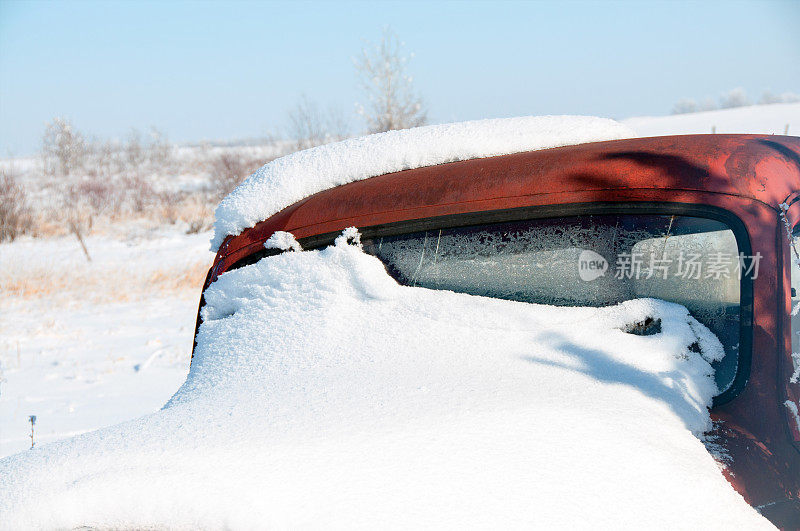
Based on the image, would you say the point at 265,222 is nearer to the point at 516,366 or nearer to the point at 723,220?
the point at 516,366

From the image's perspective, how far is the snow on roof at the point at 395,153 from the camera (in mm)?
2133

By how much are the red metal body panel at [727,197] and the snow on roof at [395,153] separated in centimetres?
22

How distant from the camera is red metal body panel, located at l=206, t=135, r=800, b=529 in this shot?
1.41m

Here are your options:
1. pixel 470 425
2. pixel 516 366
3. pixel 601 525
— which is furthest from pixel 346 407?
pixel 601 525

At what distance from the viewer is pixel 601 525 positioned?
40.0 inches

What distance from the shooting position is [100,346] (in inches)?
232

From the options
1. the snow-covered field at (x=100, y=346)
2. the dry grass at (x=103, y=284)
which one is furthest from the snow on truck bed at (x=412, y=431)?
the dry grass at (x=103, y=284)

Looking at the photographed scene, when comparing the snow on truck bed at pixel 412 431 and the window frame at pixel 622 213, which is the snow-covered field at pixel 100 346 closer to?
the snow on truck bed at pixel 412 431

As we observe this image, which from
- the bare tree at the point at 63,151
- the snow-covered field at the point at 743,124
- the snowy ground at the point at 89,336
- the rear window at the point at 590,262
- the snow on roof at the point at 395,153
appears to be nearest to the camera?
the rear window at the point at 590,262

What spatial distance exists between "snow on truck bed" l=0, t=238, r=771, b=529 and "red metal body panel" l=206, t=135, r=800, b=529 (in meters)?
0.13

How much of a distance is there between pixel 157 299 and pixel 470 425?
25.8ft

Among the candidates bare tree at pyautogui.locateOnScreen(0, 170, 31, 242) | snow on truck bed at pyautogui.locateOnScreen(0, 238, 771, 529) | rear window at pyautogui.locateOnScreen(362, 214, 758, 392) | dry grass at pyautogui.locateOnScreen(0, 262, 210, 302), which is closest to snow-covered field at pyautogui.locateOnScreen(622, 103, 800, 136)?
dry grass at pyautogui.locateOnScreen(0, 262, 210, 302)

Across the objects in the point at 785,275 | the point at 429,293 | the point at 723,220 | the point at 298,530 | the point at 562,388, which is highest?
the point at 723,220

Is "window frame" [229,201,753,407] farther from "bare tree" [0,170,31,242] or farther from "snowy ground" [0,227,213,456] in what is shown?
"bare tree" [0,170,31,242]
